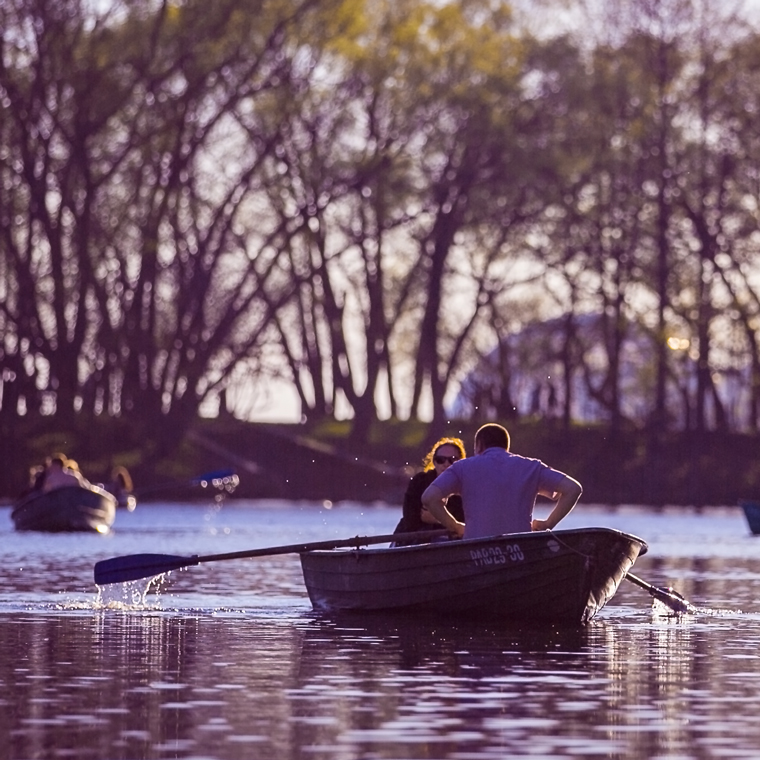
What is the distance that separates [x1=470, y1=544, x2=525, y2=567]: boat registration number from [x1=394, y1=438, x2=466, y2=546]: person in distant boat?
926 millimetres

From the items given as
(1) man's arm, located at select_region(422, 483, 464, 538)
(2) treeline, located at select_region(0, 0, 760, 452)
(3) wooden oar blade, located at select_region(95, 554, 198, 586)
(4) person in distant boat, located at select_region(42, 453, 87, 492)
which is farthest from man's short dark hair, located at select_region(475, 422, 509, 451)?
(2) treeline, located at select_region(0, 0, 760, 452)

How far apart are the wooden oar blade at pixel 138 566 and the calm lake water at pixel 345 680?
0.36 m

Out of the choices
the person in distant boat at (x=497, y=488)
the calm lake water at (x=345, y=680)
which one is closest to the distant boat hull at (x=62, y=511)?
the calm lake water at (x=345, y=680)

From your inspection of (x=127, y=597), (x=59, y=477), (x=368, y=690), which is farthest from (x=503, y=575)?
(x=59, y=477)

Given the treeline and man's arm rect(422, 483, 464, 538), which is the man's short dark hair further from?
the treeline

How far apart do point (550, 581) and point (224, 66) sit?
43099mm

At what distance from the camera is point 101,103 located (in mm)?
60031

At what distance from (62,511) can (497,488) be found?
1060 inches

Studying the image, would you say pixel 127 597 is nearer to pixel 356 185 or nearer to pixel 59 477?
pixel 59 477

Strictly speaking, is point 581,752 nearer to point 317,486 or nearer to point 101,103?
point 101,103

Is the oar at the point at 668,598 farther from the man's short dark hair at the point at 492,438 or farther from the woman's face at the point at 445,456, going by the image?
the man's short dark hair at the point at 492,438

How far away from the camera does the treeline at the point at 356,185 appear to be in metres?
60.7

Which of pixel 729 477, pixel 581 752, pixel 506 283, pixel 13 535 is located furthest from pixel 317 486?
pixel 581 752

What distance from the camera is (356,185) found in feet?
209
